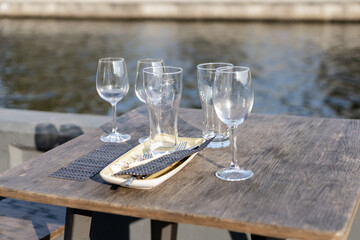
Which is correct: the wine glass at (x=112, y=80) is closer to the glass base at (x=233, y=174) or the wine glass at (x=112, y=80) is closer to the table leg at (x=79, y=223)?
the table leg at (x=79, y=223)

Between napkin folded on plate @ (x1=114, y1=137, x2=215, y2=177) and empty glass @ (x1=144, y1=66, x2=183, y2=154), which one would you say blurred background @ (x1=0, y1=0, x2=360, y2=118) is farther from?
napkin folded on plate @ (x1=114, y1=137, x2=215, y2=177)

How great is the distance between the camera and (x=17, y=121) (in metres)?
2.69

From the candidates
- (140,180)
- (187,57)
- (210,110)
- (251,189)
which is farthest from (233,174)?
(187,57)

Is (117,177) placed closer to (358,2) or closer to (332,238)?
(332,238)

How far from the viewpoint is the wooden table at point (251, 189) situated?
1119 mm

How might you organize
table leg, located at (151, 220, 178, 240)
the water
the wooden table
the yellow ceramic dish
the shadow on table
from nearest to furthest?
the wooden table
the yellow ceramic dish
table leg, located at (151, 220, 178, 240)
the shadow on table
the water

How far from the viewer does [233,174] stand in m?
1.35

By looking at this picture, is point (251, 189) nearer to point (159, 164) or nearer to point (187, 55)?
point (159, 164)

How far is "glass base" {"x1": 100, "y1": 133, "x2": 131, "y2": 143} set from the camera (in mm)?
1712

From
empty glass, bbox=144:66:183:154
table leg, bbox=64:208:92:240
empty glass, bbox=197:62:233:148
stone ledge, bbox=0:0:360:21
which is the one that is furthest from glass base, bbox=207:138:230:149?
stone ledge, bbox=0:0:360:21

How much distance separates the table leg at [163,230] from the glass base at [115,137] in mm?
269

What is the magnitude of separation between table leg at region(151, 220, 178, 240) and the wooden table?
21cm

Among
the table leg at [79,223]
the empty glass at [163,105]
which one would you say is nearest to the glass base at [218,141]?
the empty glass at [163,105]

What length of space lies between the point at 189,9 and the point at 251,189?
A: 61.9 ft
